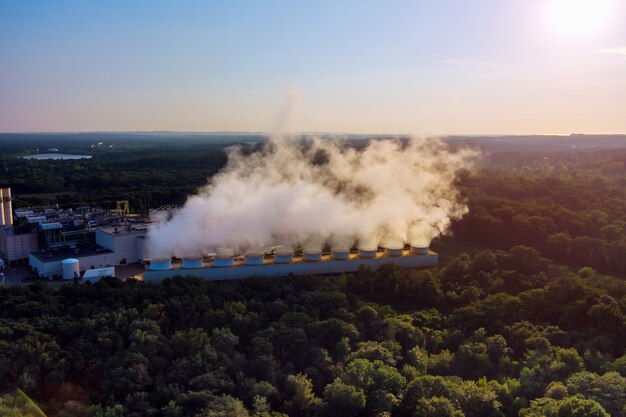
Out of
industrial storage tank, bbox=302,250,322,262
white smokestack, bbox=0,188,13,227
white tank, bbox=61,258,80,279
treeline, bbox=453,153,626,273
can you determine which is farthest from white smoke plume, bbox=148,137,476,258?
white smokestack, bbox=0,188,13,227

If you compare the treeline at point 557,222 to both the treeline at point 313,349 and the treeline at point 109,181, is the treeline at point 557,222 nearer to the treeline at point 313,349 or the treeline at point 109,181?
the treeline at point 313,349

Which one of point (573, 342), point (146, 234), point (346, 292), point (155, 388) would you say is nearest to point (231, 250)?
point (146, 234)

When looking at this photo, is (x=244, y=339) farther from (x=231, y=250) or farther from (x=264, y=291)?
(x=231, y=250)

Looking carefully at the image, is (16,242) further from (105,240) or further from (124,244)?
(124,244)

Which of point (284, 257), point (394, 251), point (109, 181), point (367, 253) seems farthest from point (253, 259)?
point (109, 181)

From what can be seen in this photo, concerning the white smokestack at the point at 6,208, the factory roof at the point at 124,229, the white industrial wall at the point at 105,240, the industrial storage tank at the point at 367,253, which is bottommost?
the industrial storage tank at the point at 367,253

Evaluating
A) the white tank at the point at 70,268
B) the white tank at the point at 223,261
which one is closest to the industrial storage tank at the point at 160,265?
the white tank at the point at 223,261
